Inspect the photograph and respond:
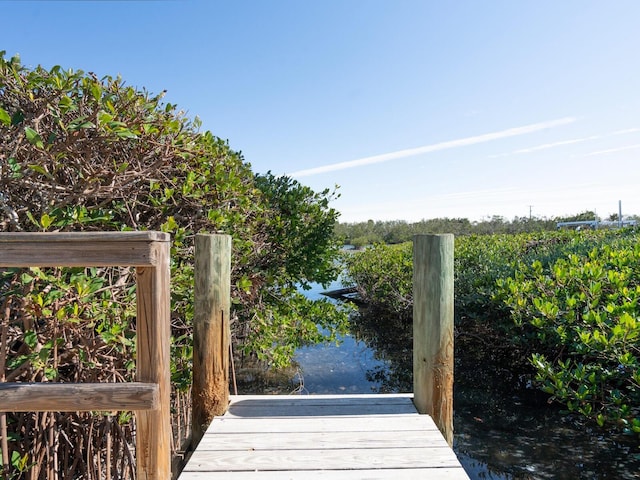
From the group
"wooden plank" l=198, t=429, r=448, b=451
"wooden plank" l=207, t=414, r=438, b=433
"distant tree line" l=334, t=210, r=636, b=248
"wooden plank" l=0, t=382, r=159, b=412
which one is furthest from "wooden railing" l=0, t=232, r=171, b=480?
"distant tree line" l=334, t=210, r=636, b=248

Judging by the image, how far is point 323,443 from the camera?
2.06m

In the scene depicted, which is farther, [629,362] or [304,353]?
[304,353]

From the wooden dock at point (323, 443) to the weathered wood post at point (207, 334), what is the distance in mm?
133

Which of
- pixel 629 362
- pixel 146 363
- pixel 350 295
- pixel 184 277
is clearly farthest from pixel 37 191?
pixel 350 295

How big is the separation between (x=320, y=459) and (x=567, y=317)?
2579 millimetres

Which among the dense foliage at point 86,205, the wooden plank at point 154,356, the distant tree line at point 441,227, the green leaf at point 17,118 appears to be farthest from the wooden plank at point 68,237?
the distant tree line at point 441,227

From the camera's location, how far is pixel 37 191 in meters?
2.30

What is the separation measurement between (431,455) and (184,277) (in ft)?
6.86

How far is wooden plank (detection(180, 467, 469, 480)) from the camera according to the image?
5.78 feet

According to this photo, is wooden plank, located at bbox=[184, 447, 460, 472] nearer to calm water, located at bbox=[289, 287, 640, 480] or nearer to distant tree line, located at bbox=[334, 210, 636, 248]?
calm water, located at bbox=[289, 287, 640, 480]

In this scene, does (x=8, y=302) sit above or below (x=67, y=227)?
below

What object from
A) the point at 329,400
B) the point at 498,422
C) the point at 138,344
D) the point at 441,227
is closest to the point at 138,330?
the point at 138,344

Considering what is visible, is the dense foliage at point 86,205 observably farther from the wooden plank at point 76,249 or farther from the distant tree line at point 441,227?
the distant tree line at point 441,227

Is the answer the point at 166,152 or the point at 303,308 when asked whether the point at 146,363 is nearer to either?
the point at 166,152
